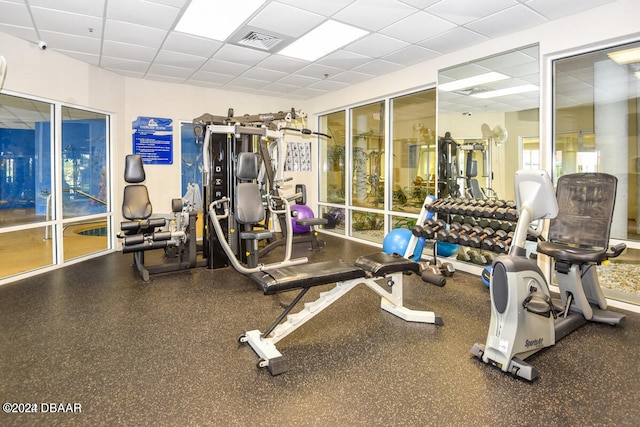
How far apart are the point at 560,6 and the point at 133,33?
13.6 ft

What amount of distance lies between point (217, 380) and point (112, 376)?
0.62 metres

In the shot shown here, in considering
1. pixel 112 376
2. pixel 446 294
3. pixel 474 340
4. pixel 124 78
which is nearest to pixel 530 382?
pixel 474 340

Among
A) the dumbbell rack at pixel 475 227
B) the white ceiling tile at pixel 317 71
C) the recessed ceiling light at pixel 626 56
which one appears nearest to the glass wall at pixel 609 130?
the recessed ceiling light at pixel 626 56

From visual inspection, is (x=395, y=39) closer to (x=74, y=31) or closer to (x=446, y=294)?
(x=446, y=294)

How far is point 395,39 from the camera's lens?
4.20 meters

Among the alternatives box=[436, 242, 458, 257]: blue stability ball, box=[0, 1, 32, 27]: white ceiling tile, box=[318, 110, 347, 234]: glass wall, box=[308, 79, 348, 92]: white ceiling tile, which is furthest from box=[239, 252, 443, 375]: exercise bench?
box=[318, 110, 347, 234]: glass wall

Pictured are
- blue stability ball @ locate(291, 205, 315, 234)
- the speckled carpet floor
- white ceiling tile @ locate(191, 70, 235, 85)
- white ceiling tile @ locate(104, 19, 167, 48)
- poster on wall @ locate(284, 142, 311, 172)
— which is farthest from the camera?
poster on wall @ locate(284, 142, 311, 172)

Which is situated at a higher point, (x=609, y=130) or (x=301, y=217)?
(x=609, y=130)

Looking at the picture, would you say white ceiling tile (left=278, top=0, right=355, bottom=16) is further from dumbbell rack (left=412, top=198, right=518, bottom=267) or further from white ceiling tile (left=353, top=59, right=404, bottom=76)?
dumbbell rack (left=412, top=198, right=518, bottom=267)

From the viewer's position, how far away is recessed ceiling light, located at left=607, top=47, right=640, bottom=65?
10.9 feet

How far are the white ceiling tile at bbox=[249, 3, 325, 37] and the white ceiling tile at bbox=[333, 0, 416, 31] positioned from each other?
276mm

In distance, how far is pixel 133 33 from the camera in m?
3.96

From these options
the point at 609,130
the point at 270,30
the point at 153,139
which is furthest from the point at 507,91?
the point at 153,139

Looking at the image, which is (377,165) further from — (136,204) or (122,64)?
(122,64)
